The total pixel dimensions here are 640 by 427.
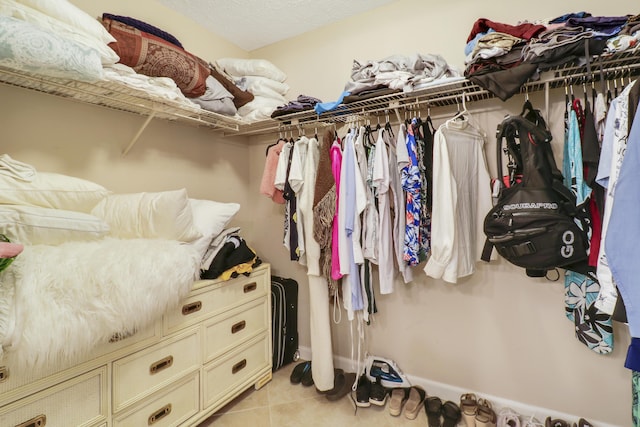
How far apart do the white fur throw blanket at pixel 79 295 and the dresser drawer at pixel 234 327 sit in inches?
15.4

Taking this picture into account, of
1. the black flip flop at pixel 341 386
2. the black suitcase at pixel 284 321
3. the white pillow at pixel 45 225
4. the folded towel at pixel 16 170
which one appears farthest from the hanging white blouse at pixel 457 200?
the folded towel at pixel 16 170

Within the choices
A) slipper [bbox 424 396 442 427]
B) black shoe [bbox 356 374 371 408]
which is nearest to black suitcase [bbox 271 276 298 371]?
black shoe [bbox 356 374 371 408]

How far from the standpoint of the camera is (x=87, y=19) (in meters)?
1.19

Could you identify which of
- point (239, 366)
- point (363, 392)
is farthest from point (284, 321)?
point (363, 392)

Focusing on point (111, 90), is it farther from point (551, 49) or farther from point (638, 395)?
point (638, 395)

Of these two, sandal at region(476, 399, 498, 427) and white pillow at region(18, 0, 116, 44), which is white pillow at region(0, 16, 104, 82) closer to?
white pillow at region(18, 0, 116, 44)

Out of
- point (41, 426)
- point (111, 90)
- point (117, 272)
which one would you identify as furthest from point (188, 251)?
point (111, 90)

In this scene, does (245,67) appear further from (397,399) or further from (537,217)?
(397,399)

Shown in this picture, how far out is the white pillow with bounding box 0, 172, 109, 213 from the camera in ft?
3.44

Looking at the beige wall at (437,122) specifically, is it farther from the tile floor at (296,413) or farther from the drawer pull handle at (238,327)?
the drawer pull handle at (238,327)

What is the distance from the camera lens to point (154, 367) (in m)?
1.28

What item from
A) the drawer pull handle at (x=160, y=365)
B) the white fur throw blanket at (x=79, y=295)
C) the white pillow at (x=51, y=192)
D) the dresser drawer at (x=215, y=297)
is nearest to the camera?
the white fur throw blanket at (x=79, y=295)

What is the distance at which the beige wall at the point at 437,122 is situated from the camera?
139cm

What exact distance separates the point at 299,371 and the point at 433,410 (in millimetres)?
869
